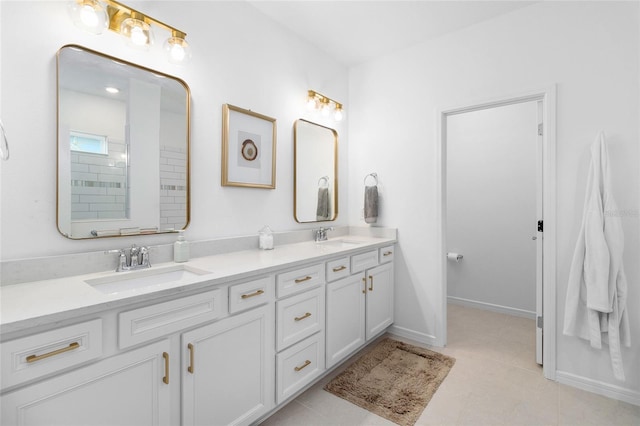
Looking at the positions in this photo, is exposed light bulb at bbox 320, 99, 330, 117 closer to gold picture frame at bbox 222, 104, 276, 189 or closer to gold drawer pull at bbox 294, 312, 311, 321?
gold picture frame at bbox 222, 104, 276, 189

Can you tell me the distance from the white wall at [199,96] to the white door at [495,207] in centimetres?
157

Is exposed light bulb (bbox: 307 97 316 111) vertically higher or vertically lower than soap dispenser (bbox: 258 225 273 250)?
higher

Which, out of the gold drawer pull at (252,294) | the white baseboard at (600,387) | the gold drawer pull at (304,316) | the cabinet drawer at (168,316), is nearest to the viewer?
the cabinet drawer at (168,316)

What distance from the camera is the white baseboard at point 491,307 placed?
3.33 m

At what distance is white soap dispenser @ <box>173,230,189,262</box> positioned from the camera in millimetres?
1723

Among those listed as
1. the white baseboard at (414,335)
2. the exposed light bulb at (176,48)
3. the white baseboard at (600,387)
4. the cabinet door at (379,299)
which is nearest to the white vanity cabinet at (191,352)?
the cabinet door at (379,299)

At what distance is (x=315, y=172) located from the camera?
111 inches

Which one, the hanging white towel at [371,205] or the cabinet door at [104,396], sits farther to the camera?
the hanging white towel at [371,205]

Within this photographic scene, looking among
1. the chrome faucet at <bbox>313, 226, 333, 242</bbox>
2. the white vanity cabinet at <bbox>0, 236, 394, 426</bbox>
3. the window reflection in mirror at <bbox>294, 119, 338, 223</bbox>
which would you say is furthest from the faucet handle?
the chrome faucet at <bbox>313, 226, 333, 242</bbox>

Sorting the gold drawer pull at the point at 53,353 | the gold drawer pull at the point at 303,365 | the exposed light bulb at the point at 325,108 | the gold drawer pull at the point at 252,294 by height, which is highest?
the exposed light bulb at the point at 325,108

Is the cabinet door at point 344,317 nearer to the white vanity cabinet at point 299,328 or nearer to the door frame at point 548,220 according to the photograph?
the white vanity cabinet at point 299,328

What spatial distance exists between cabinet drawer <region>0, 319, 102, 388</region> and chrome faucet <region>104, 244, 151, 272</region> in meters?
0.54

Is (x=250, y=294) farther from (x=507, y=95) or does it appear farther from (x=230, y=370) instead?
(x=507, y=95)

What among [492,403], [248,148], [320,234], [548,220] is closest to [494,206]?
[548,220]
